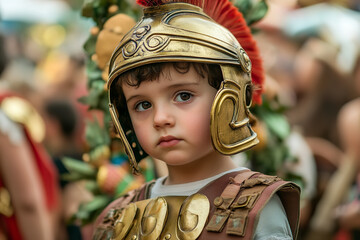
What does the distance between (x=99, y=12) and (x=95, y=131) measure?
2.48 feet

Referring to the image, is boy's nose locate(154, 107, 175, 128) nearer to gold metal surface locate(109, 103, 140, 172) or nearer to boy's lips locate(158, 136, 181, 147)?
boy's lips locate(158, 136, 181, 147)

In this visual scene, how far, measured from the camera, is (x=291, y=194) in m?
2.89

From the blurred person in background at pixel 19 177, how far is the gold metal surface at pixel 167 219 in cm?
205

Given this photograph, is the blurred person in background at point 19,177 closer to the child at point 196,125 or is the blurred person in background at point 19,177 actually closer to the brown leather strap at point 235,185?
the child at point 196,125

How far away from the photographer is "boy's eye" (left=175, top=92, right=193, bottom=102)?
2.84 m

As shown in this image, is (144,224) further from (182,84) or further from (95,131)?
(95,131)

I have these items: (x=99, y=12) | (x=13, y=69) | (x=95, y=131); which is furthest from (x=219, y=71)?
(x=13, y=69)

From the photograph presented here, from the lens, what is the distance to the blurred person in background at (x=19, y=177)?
4.97 m

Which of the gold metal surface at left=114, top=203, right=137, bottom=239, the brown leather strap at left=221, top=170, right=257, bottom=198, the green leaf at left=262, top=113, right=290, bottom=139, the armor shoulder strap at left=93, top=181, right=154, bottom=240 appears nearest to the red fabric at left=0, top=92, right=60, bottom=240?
the green leaf at left=262, top=113, right=290, bottom=139

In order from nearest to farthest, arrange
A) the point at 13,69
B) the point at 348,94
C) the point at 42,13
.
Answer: the point at 348,94
the point at 13,69
the point at 42,13

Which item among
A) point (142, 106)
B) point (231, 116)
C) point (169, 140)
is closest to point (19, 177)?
point (142, 106)

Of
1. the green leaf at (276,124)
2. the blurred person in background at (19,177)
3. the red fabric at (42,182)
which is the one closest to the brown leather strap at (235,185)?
the green leaf at (276,124)

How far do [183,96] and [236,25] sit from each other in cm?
54

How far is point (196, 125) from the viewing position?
2.82 m
